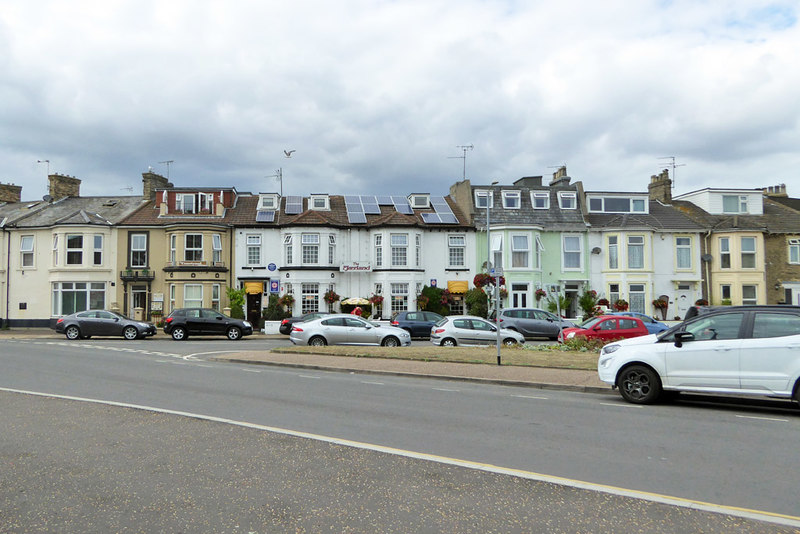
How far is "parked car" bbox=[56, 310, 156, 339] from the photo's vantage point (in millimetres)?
28344

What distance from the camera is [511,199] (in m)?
39.6

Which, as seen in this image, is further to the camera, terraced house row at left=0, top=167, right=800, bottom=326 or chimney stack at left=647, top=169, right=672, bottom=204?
chimney stack at left=647, top=169, right=672, bottom=204

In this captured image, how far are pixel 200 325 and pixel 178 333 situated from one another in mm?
1051

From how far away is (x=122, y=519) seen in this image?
512 centimetres

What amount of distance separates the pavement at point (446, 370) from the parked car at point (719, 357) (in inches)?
64.4

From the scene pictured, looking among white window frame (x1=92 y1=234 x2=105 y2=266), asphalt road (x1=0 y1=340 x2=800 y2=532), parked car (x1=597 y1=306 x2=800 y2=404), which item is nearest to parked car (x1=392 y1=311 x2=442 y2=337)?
asphalt road (x1=0 y1=340 x2=800 y2=532)

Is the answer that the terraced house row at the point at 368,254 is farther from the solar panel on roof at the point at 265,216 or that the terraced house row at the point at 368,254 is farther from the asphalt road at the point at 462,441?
the asphalt road at the point at 462,441

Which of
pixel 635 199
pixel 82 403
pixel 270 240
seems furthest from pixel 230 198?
pixel 82 403

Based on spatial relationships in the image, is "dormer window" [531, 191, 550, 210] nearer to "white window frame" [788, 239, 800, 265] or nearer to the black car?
"white window frame" [788, 239, 800, 265]

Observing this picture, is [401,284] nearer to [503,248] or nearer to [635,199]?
[503,248]

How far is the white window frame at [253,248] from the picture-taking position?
37.7 meters

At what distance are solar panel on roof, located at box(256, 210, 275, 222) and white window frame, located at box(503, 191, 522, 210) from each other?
48.7 feet

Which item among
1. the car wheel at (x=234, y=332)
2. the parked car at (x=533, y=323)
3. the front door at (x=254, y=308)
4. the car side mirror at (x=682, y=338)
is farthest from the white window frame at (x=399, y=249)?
the car side mirror at (x=682, y=338)

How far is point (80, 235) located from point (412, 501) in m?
37.0
